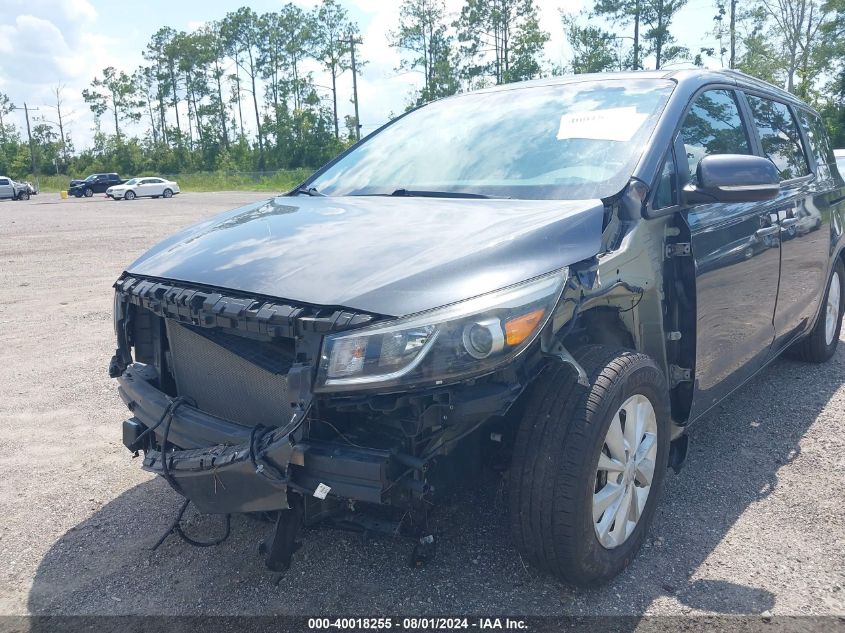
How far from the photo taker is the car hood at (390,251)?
85.4 inches

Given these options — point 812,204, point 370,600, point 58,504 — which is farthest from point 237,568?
point 812,204

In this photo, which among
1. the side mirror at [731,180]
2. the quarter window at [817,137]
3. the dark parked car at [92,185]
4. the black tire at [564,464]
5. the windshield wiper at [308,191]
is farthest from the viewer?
the dark parked car at [92,185]

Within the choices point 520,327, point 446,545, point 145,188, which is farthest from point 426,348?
point 145,188

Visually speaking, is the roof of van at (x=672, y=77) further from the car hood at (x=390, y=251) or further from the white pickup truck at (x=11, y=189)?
the white pickup truck at (x=11, y=189)

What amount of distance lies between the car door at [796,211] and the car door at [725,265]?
187mm

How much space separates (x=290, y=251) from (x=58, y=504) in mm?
1885

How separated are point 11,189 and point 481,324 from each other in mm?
51424

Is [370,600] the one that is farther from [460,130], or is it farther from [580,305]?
[460,130]

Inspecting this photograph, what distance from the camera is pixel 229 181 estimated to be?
2557 inches

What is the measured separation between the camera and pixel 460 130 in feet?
11.5

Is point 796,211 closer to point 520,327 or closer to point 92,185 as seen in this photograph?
point 520,327

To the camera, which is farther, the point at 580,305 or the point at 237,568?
the point at 237,568

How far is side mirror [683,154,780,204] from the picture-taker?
9.14ft

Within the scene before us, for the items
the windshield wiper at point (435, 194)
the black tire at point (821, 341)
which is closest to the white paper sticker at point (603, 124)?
the windshield wiper at point (435, 194)
